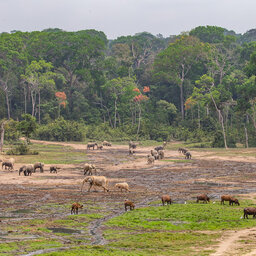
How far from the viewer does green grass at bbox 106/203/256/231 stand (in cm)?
2173

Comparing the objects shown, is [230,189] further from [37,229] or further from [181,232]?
[37,229]

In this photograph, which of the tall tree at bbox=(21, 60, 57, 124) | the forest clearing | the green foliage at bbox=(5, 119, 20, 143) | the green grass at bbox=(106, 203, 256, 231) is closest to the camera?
the forest clearing

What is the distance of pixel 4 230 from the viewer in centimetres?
2061

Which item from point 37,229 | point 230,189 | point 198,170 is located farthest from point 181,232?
point 198,170

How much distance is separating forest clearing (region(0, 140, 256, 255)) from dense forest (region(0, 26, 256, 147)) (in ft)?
151

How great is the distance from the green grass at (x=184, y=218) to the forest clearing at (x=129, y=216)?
0.15 ft

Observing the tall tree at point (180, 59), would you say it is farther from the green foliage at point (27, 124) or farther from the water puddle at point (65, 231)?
the water puddle at point (65, 231)

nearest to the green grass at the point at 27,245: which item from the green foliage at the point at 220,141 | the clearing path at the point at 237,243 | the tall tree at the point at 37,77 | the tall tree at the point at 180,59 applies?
the clearing path at the point at 237,243

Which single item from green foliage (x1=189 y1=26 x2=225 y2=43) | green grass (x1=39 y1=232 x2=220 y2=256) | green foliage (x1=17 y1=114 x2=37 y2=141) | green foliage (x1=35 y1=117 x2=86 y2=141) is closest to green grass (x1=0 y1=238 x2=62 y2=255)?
green grass (x1=39 y1=232 x2=220 y2=256)

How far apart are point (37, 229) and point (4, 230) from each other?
4.60 feet

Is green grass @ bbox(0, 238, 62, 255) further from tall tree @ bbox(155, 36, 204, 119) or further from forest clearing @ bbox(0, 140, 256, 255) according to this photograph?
tall tree @ bbox(155, 36, 204, 119)

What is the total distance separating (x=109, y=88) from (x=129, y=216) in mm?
78355

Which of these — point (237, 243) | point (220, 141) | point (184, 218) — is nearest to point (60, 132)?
point (220, 141)

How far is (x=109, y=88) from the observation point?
101125 mm
